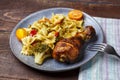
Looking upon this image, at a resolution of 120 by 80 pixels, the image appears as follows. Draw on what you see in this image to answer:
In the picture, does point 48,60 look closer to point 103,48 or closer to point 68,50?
point 68,50

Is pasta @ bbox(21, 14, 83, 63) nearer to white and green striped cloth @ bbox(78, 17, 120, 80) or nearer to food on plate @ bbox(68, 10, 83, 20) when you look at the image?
food on plate @ bbox(68, 10, 83, 20)

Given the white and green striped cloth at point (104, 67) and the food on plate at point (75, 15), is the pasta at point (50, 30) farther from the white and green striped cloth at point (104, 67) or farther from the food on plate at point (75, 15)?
the white and green striped cloth at point (104, 67)

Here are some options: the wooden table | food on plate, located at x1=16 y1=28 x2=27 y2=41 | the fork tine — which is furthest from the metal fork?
food on plate, located at x1=16 y1=28 x2=27 y2=41

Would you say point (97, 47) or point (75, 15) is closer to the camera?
point (97, 47)

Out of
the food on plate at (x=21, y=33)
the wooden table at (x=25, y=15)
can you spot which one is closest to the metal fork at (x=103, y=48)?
the wooden table at (x=25, y=15)

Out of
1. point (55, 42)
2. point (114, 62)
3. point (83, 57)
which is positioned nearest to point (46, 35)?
point (55, 42)

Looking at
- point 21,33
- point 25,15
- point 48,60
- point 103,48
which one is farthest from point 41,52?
point 25,15

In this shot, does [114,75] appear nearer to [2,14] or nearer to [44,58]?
[44,58]
